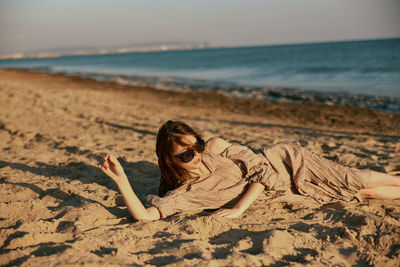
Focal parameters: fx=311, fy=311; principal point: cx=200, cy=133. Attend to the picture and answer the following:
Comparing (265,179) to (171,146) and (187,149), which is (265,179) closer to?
(187,149)

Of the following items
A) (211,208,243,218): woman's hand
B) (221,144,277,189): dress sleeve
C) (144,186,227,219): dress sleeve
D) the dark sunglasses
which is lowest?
(211,208,243,218): woman's hand

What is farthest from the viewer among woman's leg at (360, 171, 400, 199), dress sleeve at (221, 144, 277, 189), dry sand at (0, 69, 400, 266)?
woman's leg at (360, 171, 400, 199)

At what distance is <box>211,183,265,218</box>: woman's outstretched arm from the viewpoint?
2.64m

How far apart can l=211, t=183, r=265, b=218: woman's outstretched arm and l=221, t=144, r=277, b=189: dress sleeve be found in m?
0.06

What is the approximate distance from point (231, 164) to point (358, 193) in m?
1.29

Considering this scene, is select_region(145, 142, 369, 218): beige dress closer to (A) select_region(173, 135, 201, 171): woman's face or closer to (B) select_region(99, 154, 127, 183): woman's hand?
(A) select_region(173, 135, 201, 171): woman's face

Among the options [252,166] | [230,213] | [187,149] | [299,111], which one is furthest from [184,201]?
[299,111]

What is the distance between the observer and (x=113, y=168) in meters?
2.50

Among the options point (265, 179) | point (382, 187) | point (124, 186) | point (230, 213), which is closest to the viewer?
point (124, 186)

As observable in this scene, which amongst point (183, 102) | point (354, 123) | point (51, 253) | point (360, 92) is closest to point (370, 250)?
point (51, 253)

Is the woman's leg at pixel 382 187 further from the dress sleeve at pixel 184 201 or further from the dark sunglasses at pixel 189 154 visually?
the dark sunglasses at pixel 189 154

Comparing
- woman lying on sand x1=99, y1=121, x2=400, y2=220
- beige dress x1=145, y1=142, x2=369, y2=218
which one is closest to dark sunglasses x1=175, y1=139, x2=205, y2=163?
woman lying on sand x1=99, y1=121, x2=400, y2=220

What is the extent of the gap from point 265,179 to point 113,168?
51.6 inches

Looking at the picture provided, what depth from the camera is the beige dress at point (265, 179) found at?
9.18ft
